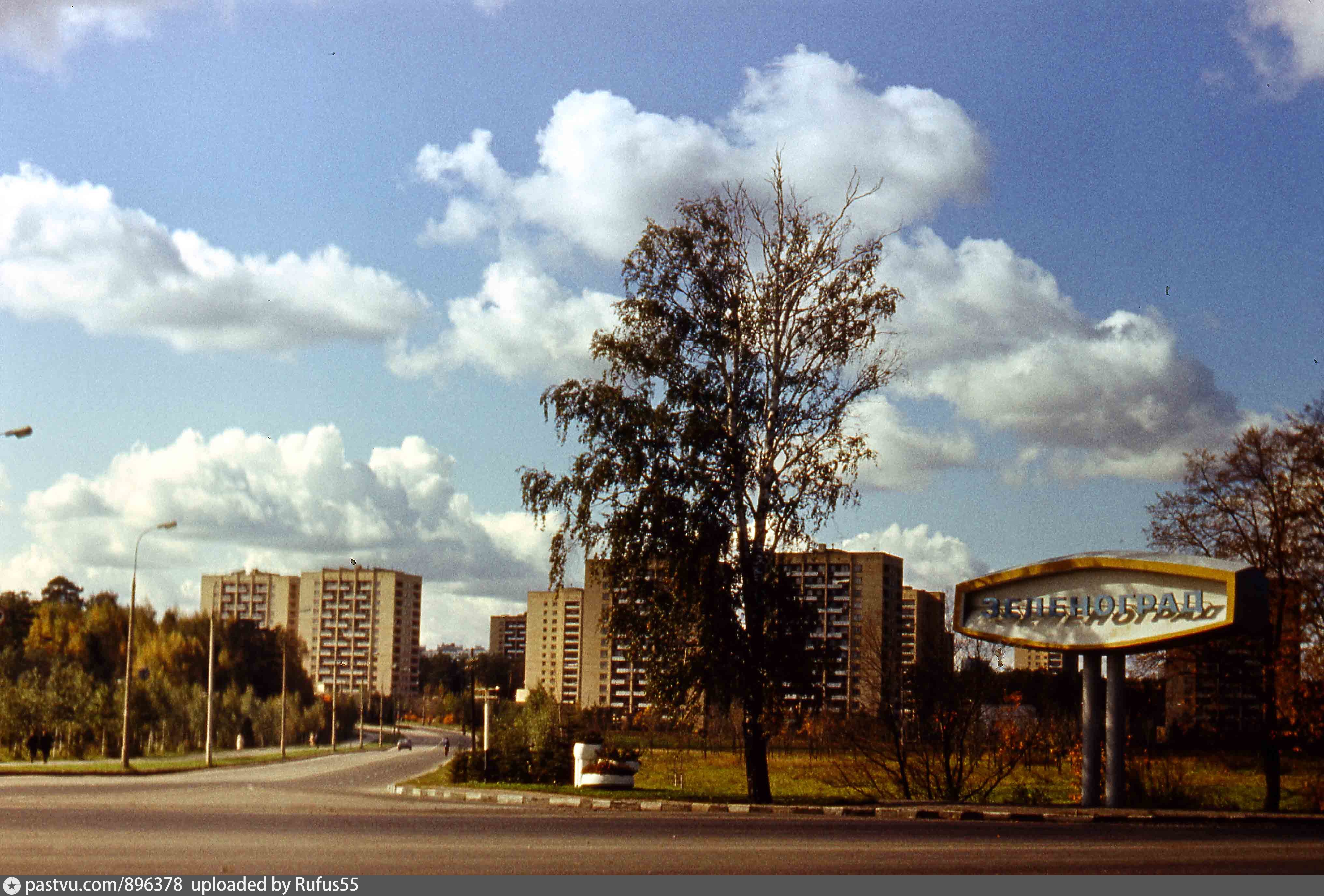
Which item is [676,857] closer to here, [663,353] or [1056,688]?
[663,353]

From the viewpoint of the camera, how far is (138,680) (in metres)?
79.1

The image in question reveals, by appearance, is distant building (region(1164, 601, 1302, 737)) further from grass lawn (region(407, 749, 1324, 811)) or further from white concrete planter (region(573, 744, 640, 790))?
white concrete planter (region(573, 744, 640, 790))

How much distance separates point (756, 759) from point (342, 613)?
15540 cm

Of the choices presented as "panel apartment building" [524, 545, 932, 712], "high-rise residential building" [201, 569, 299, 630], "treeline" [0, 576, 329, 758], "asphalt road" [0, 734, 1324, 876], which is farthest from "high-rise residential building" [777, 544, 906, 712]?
"high-rise residential building" [201, 569, 299, 630]

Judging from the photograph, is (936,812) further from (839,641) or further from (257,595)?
(257,595)

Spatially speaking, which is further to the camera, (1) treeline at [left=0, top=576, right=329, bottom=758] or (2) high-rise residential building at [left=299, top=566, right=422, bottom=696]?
(2) high-rise residential building at [left=299, top=566, right=422, bottom=696]

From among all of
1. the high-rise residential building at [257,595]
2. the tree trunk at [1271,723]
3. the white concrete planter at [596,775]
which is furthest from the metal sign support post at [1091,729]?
the high-rise residential building at [257,595]

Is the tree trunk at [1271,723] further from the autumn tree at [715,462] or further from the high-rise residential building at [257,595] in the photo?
the high-rise residential building at [257,595]

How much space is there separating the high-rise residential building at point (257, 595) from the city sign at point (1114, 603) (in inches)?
6187

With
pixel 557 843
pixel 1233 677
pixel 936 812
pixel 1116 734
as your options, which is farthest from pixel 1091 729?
pixel 557 843

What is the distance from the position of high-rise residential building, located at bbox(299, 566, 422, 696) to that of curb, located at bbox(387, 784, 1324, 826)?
142m

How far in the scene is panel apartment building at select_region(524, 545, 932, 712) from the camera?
29797 millimetres

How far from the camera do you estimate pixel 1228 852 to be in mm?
17453

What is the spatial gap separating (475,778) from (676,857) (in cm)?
2579
